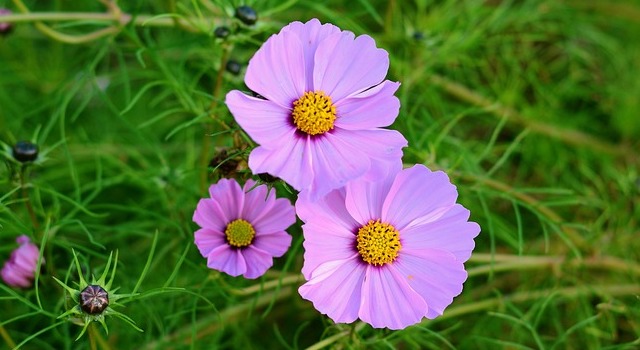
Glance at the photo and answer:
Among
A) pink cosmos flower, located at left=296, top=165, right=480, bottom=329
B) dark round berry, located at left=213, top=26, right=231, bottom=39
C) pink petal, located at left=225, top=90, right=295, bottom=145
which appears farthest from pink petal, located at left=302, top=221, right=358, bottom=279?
dark round berry, located at left=213, top=26, right=231, bottom=39

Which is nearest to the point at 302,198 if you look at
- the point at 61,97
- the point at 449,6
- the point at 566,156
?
the point at 61,97

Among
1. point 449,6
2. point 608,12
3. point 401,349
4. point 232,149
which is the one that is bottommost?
point 401,349

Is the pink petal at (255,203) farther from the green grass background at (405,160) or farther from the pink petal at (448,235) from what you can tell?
the pink petal at (448,235)

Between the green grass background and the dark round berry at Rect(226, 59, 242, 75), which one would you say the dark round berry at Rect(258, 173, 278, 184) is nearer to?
the green grass background

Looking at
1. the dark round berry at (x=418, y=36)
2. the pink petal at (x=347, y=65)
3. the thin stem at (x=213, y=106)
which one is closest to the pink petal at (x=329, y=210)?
the pink petal at (x=347, y=65)

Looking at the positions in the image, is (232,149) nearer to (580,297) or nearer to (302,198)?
(302,198)
